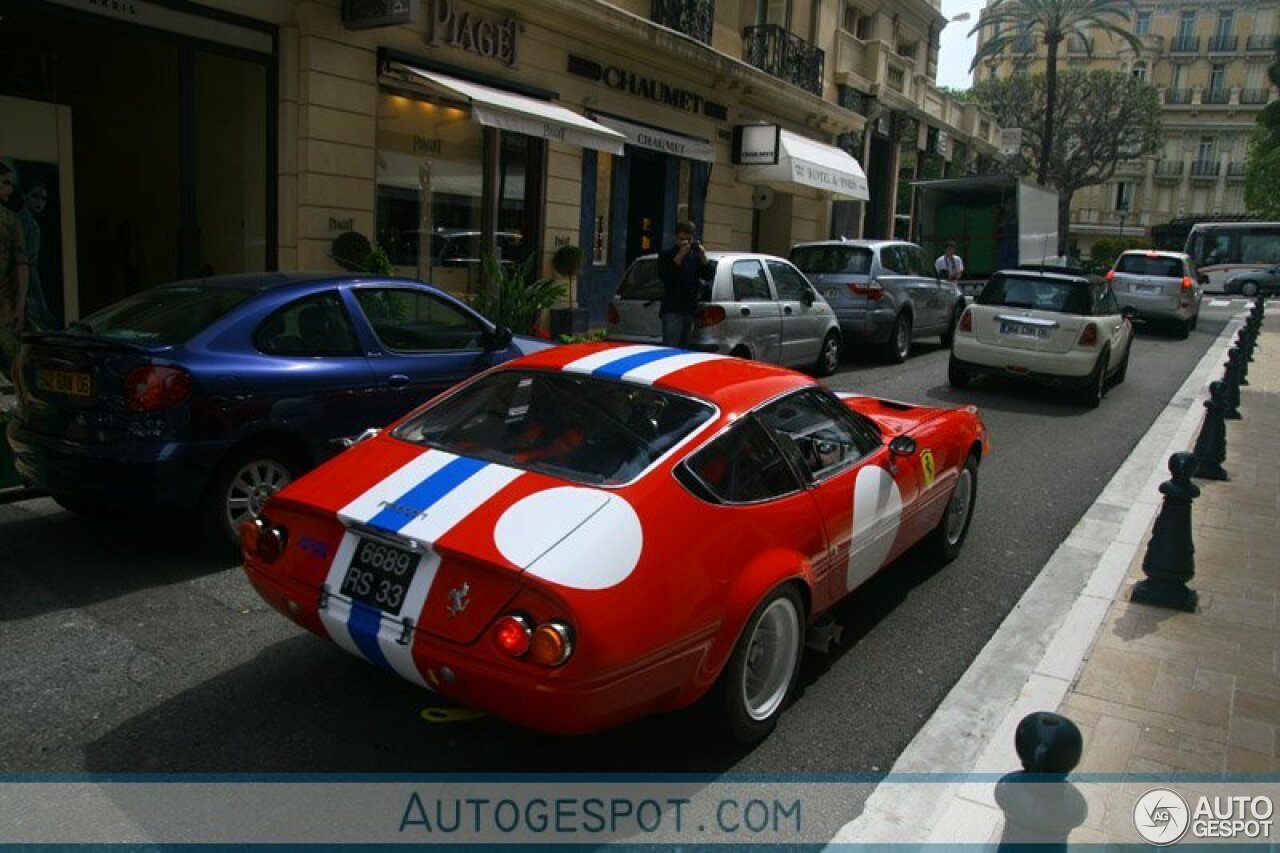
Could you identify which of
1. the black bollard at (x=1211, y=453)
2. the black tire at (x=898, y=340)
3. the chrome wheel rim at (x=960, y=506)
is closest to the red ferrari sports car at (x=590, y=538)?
the chrome wheel rim at (x=960, y=506)

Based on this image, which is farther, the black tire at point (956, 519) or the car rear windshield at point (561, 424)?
the black tire at point (956, 519)

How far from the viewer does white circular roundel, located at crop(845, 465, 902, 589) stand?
14.5ft

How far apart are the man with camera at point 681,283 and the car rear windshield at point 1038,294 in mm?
4030

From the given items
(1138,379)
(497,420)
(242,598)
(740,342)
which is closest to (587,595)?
(497,420)

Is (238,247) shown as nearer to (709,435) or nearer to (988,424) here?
(988,424)

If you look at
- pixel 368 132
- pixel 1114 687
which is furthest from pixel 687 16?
pixel 1114 687

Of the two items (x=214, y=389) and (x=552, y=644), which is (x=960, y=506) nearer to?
(x=552, y=644)

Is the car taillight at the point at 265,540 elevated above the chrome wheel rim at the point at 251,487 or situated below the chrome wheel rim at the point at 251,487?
above

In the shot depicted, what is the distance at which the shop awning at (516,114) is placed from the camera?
12.0 metres

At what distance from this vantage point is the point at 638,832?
3150mm

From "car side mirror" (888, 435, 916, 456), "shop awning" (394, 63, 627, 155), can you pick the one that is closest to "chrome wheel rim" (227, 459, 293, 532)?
"car side mirror" (888, 435, 916, 456)

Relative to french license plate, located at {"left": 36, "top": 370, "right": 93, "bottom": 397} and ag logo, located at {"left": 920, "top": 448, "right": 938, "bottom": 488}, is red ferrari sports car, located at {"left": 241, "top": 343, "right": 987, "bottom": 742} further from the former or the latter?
french license plate, located at {"left": 36, "top": 370, "right": 93, "bottom": 397}

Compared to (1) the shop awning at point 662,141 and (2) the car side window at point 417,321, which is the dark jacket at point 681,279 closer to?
(2) the car side window at point 417,321

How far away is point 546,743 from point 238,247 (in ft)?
33.4
